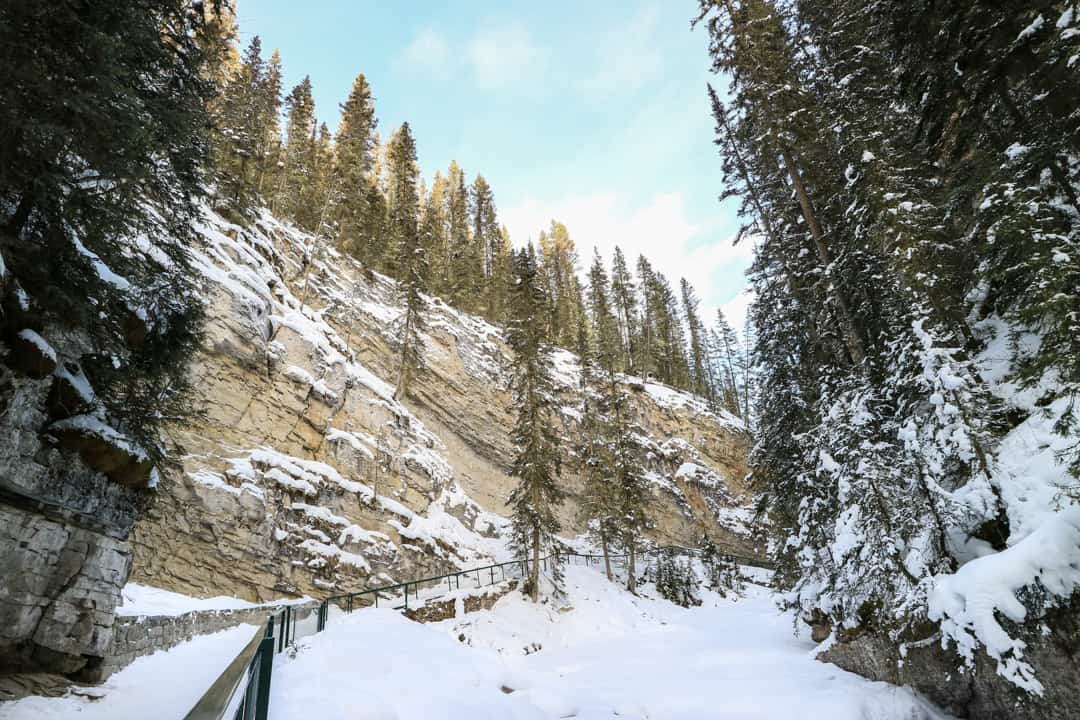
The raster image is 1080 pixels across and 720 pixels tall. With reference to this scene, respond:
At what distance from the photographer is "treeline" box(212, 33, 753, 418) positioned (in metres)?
32.8

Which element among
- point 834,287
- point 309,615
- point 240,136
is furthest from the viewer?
point 240,136

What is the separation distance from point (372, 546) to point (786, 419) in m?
16.9

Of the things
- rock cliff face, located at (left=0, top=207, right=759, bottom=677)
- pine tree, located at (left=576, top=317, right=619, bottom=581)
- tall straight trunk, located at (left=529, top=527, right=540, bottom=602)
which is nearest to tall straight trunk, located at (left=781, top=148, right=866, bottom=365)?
tall straight trunk, located at (left=529, top=527, right=540, bottom=602)

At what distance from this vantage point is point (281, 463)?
62.0 ft

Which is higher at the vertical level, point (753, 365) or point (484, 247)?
point (484, 247)

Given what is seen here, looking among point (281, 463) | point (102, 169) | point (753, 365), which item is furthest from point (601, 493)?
point (102, 169)

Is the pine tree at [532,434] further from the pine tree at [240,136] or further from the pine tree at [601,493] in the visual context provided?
the pine tree at [240,136]

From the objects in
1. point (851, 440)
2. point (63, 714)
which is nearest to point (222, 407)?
point (63, 714)

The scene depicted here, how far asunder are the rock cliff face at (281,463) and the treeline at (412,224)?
414 cm

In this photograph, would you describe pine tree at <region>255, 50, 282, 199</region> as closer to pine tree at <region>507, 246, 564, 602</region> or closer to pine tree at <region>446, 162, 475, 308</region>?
pine tree at <region>446, 162, 475, 308</region>

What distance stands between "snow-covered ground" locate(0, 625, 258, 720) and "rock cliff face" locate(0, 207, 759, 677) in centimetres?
77

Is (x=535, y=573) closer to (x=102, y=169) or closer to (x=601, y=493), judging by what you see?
(x=601, y=493)

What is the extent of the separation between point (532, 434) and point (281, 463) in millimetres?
10408

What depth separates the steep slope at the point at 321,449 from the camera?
1644 centimetres
